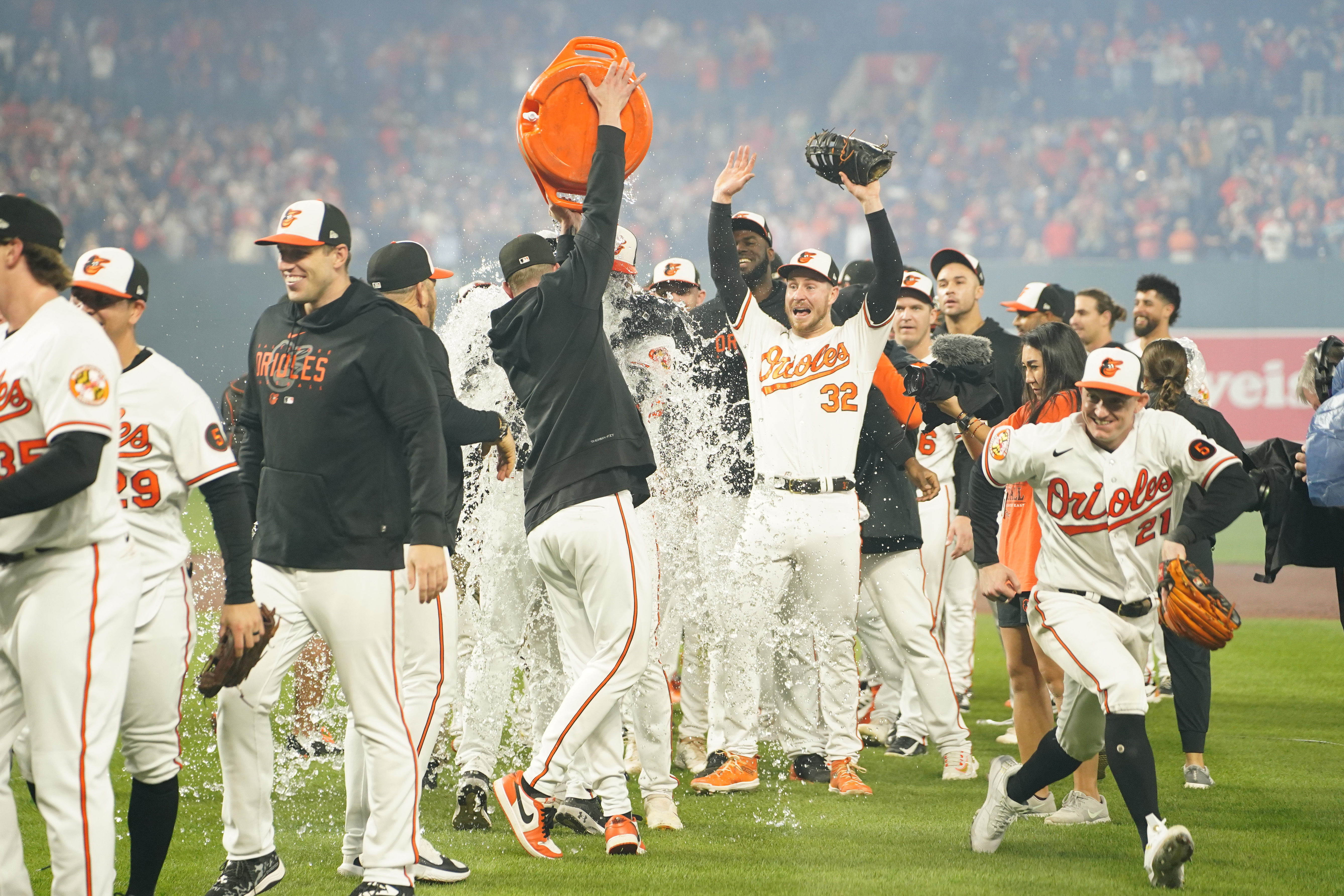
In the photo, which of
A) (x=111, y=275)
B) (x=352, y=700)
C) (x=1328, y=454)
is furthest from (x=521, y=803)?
(x=1328, y=454)

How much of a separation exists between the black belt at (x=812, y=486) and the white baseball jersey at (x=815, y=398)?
0.02 metres

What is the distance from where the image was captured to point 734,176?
18.6 feet

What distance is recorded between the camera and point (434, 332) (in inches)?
195

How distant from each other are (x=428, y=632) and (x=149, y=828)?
1052 mm

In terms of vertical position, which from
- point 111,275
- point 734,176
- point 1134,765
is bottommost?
point 1134,765

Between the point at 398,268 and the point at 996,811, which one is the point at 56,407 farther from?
the point at 996,811

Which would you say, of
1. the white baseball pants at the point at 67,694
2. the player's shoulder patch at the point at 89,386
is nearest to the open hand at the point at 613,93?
the player's shoulder patch at the point at 89,386

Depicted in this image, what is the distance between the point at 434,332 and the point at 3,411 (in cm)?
201

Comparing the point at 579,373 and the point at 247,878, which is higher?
the point at 579,373

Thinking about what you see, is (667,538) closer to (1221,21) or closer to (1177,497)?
(1177,497)

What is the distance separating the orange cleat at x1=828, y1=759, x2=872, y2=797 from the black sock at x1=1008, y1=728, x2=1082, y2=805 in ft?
3.81

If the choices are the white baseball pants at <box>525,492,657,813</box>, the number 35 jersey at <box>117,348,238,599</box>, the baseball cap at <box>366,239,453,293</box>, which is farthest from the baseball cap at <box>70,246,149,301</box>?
the white baseball pants at <box>525,492,657,813</box>

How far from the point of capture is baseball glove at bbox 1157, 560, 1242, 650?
14.0 feet

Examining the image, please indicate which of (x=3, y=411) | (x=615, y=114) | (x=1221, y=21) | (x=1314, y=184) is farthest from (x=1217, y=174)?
(x=3, y=411)
